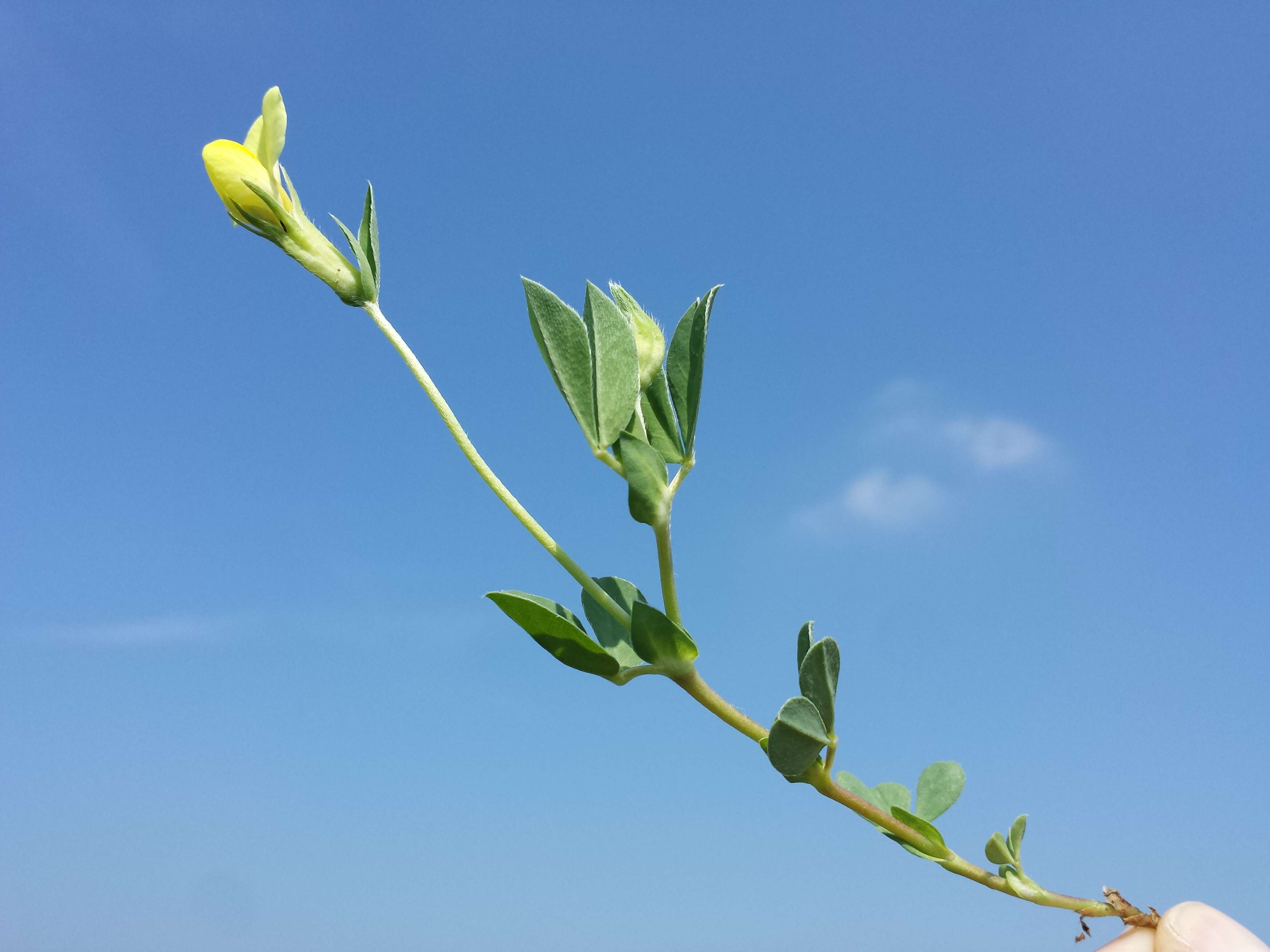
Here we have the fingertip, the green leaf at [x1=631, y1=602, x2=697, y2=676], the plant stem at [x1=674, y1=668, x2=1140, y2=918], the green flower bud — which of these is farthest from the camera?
the fingertip

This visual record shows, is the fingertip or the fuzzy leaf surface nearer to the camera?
the fuzzy leaf surface

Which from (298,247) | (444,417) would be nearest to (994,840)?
(444,417)

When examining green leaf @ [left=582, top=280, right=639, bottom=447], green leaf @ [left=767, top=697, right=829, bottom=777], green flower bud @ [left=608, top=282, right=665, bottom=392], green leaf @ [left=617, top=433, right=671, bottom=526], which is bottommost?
green leaf @ [left=767, top=697, right=829, bottom=777]

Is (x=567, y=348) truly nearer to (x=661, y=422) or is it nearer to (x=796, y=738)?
(x=661, y=422)

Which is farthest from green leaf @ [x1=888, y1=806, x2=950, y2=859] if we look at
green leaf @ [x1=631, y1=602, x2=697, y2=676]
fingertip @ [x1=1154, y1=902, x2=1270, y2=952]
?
fingertip @ [x1=1154, y1=902, x2=1270, y2=952]

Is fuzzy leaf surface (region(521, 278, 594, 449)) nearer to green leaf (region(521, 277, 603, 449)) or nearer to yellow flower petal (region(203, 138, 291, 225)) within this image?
green leaf (region(521, 277, 603, 449))

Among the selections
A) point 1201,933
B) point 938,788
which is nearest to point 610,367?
point 938,788

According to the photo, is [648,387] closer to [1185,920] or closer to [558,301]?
[558,301]

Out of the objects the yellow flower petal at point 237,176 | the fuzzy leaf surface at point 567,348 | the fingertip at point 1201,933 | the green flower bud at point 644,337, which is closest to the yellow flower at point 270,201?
the yellow flower petal at point 237,176
